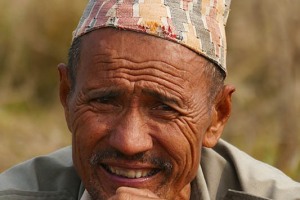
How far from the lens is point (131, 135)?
12.5 ft

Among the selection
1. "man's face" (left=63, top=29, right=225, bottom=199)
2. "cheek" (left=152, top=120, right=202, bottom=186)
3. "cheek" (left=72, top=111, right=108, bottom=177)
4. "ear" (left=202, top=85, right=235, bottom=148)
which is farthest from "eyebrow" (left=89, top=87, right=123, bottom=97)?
"ear" (left=202, top=85, right=235, bottom=148)

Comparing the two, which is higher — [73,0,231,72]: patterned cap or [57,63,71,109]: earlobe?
[73,0,231,72]: patterned cap

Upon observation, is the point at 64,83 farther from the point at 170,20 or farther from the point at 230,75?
the point at 230,75

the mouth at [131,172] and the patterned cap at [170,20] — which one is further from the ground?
the patterned cap at [170,20]

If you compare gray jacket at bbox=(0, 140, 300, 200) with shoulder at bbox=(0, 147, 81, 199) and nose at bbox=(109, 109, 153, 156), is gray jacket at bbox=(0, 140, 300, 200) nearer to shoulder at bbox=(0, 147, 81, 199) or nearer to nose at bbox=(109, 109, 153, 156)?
shoulder at bbox=(0, 147, 81, 199)

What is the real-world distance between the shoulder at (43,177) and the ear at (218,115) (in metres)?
0.65

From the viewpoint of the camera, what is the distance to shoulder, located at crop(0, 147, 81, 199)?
443cm

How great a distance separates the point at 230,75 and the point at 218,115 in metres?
4.31

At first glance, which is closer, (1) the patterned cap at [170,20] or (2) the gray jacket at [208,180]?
(1) the patterned cap at [170,20]

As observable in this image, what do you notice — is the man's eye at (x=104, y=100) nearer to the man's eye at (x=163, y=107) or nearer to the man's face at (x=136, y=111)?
the man's face at (x=136, y=111)

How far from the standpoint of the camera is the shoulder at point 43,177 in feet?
14.5

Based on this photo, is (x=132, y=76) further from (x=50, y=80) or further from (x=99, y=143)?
(x=50, y=80)

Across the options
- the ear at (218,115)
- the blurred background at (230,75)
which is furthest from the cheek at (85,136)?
the blurred background at (230,75)

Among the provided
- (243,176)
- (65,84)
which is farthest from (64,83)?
(243,176)
